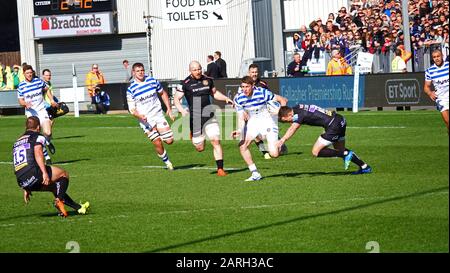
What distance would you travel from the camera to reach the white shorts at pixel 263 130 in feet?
63.7

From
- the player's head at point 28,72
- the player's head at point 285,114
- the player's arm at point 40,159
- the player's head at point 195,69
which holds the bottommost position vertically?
the player's arm at point 40,159

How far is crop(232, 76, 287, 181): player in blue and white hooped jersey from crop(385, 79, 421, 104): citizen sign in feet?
41.6

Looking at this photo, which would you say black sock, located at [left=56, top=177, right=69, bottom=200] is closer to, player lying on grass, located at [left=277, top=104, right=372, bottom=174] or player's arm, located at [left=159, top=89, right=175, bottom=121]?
player lying on grass, located at [left=277, top=104, right=372, bottom=174]

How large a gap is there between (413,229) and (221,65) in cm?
2817

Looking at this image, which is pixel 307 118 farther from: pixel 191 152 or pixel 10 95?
pixel 10 95

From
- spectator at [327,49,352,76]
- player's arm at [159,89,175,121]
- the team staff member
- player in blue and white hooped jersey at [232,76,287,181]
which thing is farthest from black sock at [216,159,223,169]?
spectator at [327,49,352,76]

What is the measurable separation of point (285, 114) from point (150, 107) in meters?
4.90

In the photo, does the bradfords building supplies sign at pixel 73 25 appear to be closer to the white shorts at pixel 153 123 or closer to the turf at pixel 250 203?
the turf at pixel 250 203

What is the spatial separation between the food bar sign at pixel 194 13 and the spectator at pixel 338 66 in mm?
16277

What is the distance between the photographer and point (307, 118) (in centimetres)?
1850

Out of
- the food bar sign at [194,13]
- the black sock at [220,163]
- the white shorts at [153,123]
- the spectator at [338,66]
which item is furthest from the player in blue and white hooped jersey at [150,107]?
the food bar sign at [194,13]

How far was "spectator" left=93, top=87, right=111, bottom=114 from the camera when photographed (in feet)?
144

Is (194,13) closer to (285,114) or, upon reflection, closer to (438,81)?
(438,81)

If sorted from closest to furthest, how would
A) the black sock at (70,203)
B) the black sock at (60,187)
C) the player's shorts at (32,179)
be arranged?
the player's shorts at (32,179) < the black sock at (60,187) < the black sock at (70,203)
